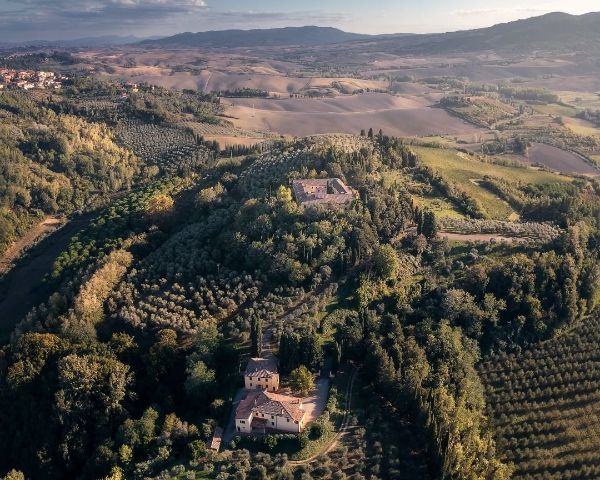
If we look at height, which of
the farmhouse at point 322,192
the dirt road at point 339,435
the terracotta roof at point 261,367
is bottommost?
the dirt road at point 339,435

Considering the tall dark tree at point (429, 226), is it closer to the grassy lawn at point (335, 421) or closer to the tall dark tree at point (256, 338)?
the grassy lawn at point (335, 421)

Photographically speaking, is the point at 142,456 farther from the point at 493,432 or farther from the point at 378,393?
the point at 493,432

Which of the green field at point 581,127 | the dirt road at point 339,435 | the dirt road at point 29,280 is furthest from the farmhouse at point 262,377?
the green field at point 581,127

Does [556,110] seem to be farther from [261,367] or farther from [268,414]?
[268,414]

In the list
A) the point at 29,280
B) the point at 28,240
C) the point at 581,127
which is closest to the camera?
the point at 29,280

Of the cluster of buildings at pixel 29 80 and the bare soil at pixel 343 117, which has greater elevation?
the cluster of buildings at pixel 29 80

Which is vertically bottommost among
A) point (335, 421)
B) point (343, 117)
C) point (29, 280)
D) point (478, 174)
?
point (29, 280)

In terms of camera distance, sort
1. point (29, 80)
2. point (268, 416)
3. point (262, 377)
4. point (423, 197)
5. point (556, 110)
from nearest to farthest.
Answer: point (268, 416)
point (262, 377)
point (423, 197)
point (29, 80)
point (556, 110)

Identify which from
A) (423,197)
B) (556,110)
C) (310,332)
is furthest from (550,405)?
(556,110)
